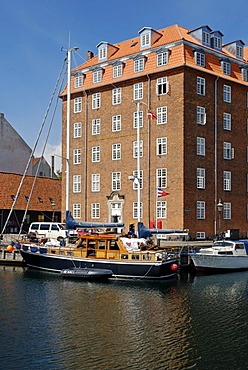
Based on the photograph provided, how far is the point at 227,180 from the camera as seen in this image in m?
51.6

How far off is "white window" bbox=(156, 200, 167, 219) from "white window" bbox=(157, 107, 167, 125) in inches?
296

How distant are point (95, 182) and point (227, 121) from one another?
14749mm

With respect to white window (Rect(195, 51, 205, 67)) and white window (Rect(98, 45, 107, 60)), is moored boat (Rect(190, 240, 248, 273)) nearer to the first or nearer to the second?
white window (Rect(195, 51, 205, 67))

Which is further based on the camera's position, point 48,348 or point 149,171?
point 149,171

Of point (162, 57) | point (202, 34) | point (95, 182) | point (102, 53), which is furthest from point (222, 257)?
point (102, 53)

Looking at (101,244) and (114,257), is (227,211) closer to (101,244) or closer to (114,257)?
(101,244)

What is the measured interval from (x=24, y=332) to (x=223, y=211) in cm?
3357

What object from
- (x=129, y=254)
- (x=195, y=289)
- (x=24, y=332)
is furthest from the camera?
(x=129, y=254)

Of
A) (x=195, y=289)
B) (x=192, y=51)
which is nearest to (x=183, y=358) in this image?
(x=195, y=289)

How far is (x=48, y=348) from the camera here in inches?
710

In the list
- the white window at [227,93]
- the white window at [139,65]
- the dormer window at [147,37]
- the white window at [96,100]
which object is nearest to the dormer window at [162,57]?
the white window at [139,65]

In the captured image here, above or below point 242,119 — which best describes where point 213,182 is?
below

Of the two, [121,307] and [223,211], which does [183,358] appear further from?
[223,211]

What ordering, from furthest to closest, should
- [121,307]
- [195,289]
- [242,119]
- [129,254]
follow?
[242,119], [129,254], [195,289], [121,307]
